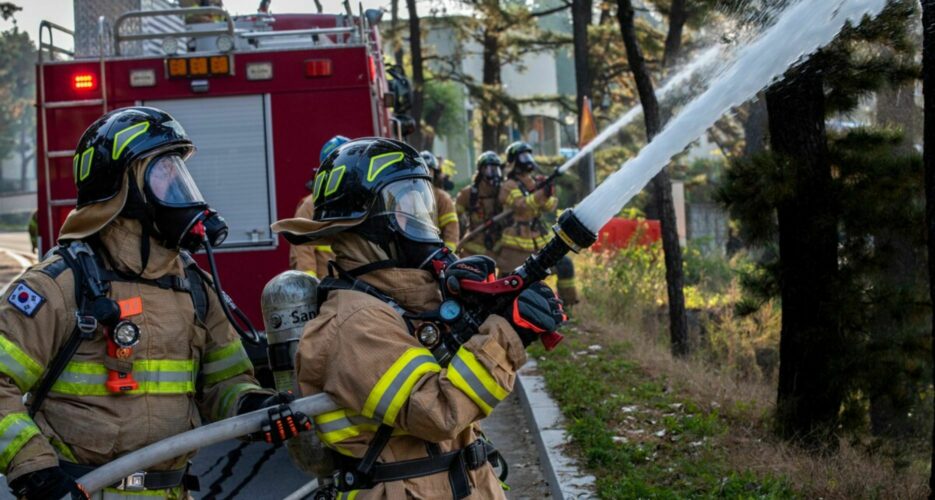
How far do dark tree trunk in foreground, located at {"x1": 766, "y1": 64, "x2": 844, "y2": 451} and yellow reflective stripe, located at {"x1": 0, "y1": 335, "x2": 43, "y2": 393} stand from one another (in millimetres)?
4086

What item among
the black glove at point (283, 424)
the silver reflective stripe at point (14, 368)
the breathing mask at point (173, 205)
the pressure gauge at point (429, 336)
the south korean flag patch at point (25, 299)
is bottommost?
the black glove at point (283, 424)

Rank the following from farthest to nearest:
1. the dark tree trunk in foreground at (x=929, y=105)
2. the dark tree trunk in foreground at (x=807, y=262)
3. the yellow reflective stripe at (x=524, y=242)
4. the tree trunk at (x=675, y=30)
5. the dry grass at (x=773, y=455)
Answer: the tree trunk at (x=675, y=30) < the yellow reflective stripe at (x=524, y=242) < the dark tree trunk in foreground at (x=807, y=262) < the dry grass at (x=773, y=455) < the dark tree trunk in foreground at (x=929, y=105)

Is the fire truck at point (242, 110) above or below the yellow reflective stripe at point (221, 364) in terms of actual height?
above

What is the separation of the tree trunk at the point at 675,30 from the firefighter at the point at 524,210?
5.81 metres

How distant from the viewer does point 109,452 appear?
3.26m

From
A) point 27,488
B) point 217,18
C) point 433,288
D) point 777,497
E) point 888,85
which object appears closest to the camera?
point 27,488

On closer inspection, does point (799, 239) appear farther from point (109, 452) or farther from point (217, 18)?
point (217, 18)

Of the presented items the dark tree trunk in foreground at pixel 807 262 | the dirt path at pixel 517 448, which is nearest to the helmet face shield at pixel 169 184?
the dirt path at pixel 517 448

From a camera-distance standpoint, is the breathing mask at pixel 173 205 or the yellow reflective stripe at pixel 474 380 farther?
the breathing mask at pixel 173 205

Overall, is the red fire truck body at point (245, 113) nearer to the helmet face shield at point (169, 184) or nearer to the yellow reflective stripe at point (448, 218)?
the yellow reflective stripe at point (448, 218)

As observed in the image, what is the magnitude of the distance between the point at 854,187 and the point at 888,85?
56 cm

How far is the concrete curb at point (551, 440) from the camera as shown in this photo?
18.6ft

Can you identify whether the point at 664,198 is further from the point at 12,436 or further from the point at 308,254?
the point at 12,436

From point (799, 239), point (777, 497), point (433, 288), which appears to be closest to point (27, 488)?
point (433, 288)
